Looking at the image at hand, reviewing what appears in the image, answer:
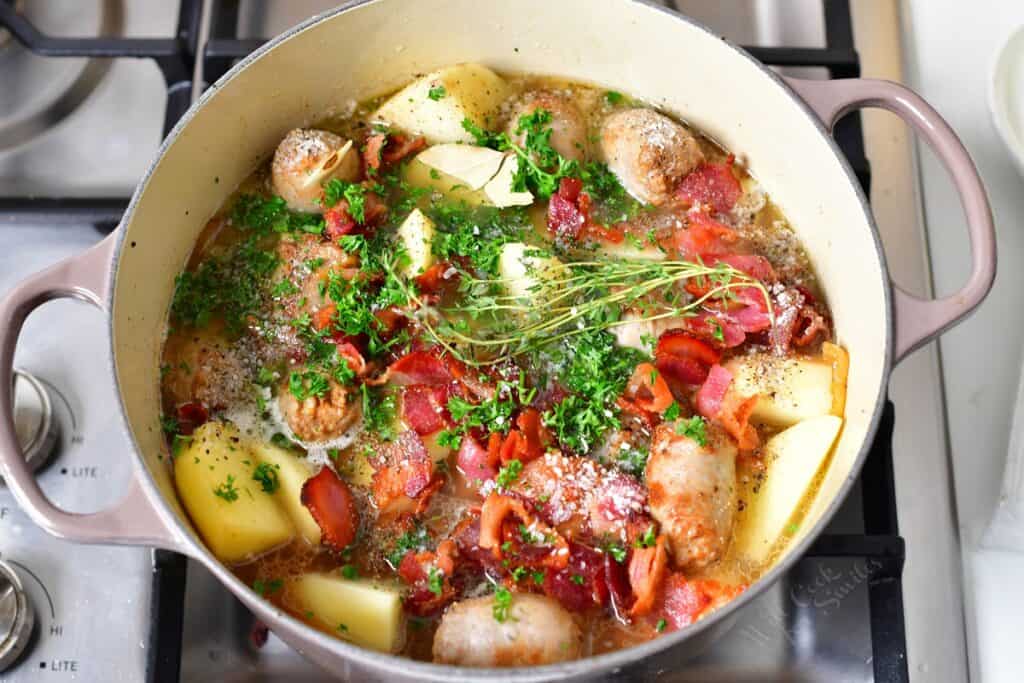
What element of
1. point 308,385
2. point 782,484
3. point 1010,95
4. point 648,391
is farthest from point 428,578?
point 1010,95

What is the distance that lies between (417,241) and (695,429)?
587 millimetres

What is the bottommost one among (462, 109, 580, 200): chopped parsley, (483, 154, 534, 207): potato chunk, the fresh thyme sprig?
the fresh thyme sprig

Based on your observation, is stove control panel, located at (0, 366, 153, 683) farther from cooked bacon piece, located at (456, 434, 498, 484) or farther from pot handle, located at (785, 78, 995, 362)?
pot handle, located at (785, 78, 995, 362)

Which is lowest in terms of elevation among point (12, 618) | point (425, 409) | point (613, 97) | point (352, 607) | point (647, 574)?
point (12, 618)

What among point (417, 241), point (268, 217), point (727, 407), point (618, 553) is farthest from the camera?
point (268, 217)

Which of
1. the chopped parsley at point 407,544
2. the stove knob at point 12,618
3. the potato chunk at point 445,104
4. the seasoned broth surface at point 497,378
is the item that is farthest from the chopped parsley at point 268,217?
the stove knob at point 12,618

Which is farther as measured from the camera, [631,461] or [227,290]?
[227,290]

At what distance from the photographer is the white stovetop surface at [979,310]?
5.84ft

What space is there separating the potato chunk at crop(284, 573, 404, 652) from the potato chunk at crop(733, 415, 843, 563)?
0.55 m

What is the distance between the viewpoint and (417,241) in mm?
1812

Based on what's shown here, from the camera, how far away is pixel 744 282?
1.75 meters

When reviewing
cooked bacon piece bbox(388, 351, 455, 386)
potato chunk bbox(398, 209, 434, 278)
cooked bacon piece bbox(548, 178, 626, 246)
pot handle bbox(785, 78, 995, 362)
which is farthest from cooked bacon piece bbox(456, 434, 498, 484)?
pot handle bbox(785, 78, 995, 362)

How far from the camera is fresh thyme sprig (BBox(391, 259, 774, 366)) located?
67.5 inches

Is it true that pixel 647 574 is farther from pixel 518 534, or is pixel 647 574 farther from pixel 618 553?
pixel 518 534
